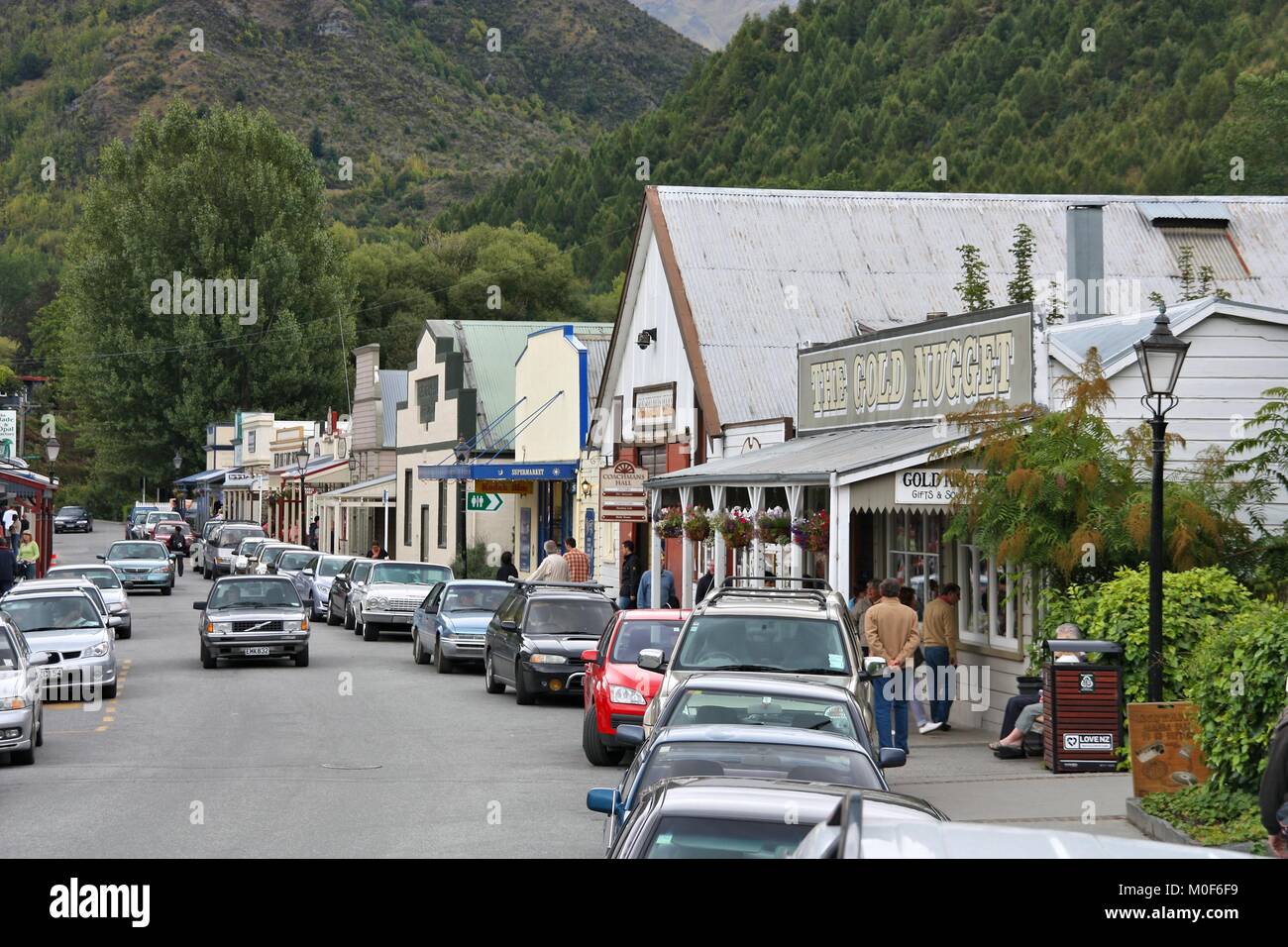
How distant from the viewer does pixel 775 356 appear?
3391 centimetres

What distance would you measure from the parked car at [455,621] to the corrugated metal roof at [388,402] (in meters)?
34.7

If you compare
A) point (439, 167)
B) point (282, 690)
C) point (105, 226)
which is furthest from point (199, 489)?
point (439, 167)

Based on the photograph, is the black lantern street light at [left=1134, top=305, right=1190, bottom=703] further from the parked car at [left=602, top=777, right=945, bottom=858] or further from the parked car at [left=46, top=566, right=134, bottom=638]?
the parked car at [left=46, top=566, right=134, bottom=638]

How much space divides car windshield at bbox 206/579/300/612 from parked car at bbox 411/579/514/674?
228 centimetres

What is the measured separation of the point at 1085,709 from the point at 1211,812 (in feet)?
12.1

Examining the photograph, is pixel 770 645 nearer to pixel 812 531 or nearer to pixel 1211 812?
pixel 1211 812

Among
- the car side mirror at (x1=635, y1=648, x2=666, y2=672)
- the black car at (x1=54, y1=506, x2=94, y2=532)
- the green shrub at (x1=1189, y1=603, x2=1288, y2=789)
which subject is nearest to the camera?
the green shrub at (x1=1189, y1=603, x2=1288, y2=789)

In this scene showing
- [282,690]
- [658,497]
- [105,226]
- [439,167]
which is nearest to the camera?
[282,690]

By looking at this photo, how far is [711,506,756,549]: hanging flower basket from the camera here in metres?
24.6

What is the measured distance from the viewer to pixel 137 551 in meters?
49.6

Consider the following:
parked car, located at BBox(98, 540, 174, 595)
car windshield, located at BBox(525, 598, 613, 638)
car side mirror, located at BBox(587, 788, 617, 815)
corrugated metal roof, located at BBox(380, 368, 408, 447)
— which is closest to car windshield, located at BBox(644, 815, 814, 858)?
car side mirror, located at BBox(587, 788, 617, 815)

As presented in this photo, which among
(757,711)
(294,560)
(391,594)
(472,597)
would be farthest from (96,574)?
(757,711)
